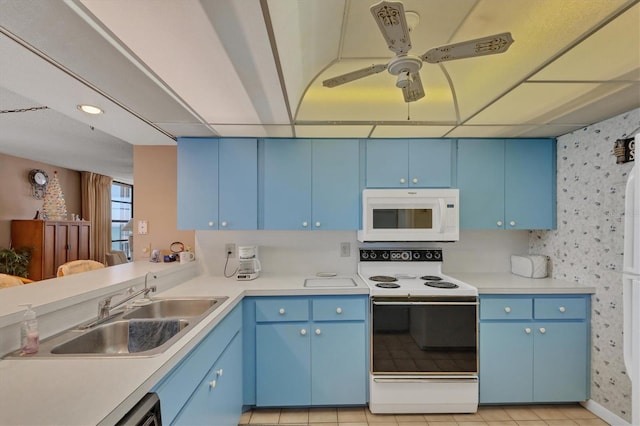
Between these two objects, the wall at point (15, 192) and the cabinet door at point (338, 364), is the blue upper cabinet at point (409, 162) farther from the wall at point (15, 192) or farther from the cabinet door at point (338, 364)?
the wall at point (15, 192)

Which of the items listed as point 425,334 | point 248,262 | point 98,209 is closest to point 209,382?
point 248,262

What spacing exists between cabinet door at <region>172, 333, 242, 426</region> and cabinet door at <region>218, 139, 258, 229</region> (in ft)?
3.01

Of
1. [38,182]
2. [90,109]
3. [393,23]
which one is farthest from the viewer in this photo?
[38,182]

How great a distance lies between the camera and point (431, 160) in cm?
252

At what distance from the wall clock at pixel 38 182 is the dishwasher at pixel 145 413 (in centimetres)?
610

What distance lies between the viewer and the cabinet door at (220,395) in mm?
1316

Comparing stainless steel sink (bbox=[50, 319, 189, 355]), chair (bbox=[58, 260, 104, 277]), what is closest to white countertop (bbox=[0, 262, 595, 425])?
stainless steel sink (bbox=[50, 319, 189, 355])

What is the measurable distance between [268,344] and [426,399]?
1208mm

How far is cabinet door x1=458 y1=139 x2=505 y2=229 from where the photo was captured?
2.53 meters

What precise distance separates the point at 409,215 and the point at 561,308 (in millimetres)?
1291

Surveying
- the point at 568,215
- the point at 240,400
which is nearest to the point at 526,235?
the point at 568,215

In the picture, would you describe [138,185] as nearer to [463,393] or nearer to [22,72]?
[22,72]

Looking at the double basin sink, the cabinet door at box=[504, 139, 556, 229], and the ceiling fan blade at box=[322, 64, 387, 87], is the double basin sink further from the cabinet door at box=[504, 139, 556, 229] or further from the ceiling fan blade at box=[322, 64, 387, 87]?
the cabinet door at box=[504, 139, 556, 229]

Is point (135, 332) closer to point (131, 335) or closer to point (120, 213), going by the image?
point (131, 335)
